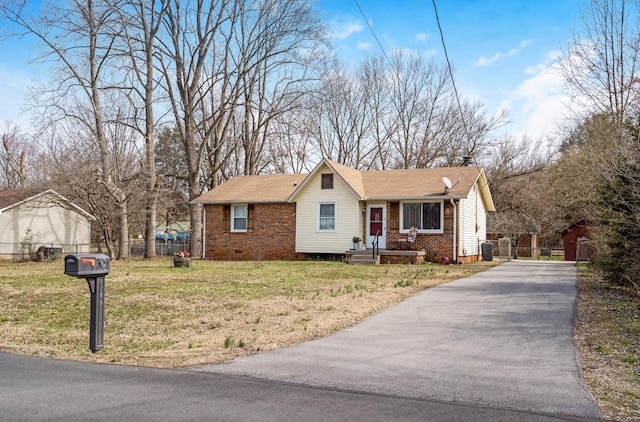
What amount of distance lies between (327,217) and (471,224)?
682cm

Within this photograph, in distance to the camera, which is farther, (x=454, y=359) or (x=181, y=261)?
(x=181, y=261)

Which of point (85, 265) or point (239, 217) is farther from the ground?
point (239, 217)

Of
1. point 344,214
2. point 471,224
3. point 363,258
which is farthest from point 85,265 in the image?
point 471,224

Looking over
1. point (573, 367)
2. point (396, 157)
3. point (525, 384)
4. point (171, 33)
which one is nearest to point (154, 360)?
point (525, 384)

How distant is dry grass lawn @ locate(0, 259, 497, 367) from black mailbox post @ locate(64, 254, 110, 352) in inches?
9.7

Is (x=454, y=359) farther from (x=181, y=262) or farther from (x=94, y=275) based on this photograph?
(x=181, y=262)

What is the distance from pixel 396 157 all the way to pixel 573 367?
35.7 metres

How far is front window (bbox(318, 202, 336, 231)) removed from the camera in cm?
2488

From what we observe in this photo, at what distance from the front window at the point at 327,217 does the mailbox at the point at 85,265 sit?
18217 mm

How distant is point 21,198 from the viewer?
31.0 metres

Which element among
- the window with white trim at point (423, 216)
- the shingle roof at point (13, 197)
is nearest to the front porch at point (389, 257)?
the window with white trim at point (423, 216)

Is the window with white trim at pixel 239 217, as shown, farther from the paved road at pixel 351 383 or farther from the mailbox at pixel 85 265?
the mailbox at pixel 85 265

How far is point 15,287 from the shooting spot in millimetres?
13312

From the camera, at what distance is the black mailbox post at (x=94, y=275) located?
21.3 feet
